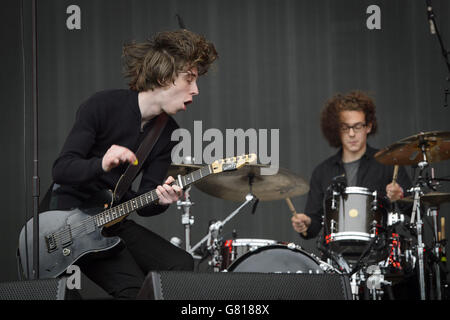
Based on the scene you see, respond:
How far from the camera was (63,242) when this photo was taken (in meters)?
2.99

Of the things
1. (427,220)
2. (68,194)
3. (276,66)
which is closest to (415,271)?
(427,220)

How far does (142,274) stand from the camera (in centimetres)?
301

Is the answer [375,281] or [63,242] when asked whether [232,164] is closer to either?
[63,242]

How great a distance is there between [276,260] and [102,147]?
4.78 feet

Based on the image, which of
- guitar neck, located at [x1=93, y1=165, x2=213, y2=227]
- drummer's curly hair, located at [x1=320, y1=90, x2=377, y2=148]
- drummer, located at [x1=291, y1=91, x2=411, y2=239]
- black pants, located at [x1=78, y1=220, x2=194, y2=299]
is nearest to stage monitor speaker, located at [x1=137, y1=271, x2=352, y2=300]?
black pants, located at [x1=78, y1=220, x2=194, y2=299]

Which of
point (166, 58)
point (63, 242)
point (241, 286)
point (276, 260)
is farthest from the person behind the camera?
point (276, 260)

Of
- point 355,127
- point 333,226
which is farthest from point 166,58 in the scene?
point 355,127

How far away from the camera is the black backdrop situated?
5586 millimetres

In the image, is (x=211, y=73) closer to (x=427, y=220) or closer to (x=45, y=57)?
(x=45, y=57)

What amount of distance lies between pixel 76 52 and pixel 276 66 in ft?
5.93

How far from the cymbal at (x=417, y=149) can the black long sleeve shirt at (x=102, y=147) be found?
1647 millimetres

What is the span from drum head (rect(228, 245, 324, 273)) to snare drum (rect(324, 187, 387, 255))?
42 cm

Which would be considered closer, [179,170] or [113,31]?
[179,170]

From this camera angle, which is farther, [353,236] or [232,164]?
[353,236]
